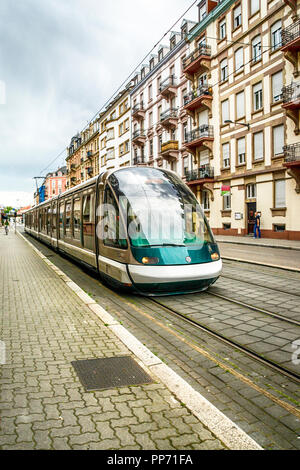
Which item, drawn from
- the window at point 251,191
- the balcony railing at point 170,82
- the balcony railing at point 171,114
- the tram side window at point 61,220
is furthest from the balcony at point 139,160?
the tram side window at point 61,220

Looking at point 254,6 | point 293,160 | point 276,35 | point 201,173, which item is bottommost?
point 293,160

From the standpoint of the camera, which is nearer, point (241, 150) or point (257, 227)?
point (257, 227)

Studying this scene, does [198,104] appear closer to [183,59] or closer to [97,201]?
[183,59]

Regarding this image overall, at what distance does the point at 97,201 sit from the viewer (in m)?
8.69

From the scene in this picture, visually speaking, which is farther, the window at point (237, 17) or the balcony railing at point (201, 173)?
the balcony railing at point (201, 173)

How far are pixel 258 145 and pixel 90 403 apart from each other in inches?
898

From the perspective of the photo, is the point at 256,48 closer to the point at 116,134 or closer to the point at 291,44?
the point at 291,44

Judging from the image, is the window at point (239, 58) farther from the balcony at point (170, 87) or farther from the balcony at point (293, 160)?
the balcony at point (170, 87)

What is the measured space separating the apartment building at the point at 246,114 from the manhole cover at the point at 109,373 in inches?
705

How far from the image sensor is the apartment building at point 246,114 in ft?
66.2

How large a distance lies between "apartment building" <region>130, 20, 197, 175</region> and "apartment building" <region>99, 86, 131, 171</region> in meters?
2.30

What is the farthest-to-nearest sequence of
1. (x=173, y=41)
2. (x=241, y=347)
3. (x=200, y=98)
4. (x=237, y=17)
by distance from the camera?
(x=173, y=41)
(x=200, y=98)
(x=237, y=17)
(x=241, y=347)

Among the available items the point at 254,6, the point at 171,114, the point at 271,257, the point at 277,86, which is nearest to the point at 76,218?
the point at 271,257

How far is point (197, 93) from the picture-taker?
1156 inches
